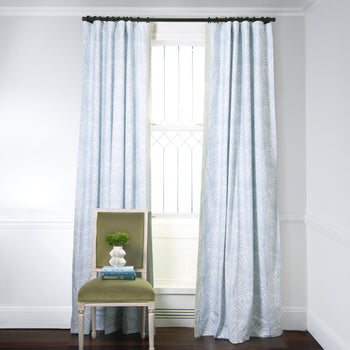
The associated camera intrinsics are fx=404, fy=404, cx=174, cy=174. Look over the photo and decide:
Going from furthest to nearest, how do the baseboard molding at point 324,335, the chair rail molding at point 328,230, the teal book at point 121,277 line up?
the teal book at point 121,277 < the baseboard molding at point 324,335 < the chair rail molding at point 328,230

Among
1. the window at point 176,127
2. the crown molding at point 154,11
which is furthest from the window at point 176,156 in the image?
the crown molding at point 154,11

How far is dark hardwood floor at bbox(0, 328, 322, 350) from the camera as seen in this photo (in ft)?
9.63

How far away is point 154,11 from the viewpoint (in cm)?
326

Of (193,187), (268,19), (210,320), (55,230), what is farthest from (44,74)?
(210,320)

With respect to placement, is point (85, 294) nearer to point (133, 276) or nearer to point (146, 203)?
point (133, 276)

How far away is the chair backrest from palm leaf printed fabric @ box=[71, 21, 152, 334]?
0.11 meters

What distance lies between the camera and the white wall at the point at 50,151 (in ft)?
10.8

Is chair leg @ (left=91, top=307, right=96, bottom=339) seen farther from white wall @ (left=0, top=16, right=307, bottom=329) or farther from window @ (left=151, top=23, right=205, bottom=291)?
window @ (left=151, top=23, right=205, bottom=291)

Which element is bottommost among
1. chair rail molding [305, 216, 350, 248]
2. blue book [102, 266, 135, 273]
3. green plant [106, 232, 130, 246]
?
blue book [102, 266, 135, 273]

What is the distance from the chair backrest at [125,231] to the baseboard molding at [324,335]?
137cm

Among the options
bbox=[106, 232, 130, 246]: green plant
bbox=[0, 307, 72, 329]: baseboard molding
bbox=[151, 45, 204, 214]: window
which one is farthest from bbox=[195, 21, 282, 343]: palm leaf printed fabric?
bbox=[0, 307, 72, 329]: baseboard molding

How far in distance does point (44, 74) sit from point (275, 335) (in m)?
2.78

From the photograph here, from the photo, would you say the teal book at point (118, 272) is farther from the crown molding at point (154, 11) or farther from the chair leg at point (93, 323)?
the crown molding at point (154, 11)

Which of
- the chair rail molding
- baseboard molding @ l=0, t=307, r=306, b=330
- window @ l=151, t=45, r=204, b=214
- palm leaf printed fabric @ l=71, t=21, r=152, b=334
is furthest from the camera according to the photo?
window @ l=151, t=45, r=204, b=214
